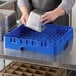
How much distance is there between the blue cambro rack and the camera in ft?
5.01

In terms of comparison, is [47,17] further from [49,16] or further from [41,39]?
[41,39]

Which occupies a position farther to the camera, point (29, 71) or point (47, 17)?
point (29, 71)

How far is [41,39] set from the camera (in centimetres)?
158

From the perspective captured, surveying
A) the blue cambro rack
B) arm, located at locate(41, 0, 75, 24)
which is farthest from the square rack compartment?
arm, located at locate(41, 0, 75, 24)

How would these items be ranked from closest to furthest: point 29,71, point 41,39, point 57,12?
→ 1. point 41,39
2. point 57,12
3. point 29,71

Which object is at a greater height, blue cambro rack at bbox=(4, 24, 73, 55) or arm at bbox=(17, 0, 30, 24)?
arm at bbox=(17, 0, 30, 24)

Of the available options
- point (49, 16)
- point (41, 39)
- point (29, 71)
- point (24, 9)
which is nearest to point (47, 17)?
point (49, 16)

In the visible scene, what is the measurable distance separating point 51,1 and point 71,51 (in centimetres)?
66

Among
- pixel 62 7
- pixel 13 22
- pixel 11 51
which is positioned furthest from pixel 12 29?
pixel 62 7

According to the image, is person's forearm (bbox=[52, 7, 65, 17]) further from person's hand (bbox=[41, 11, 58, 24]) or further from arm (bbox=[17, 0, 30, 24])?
arm (bbox=[17, 0, 30, 24])

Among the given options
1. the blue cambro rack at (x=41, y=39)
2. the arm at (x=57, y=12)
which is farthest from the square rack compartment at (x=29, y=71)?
the arm at (x=57, y=12)

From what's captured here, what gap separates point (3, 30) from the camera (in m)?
1.76

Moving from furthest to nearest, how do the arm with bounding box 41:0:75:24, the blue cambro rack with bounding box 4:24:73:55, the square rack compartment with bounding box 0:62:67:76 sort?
1. the square rack compartment with bounding box 0:62:67:76
2. the arm with bounding box 41:0:75:24
3. the blue cambro rack with bounding box 4:24:73:55

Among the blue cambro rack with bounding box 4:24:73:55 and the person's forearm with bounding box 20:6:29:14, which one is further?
the person's forearm with bounding box 20:6:29:14
